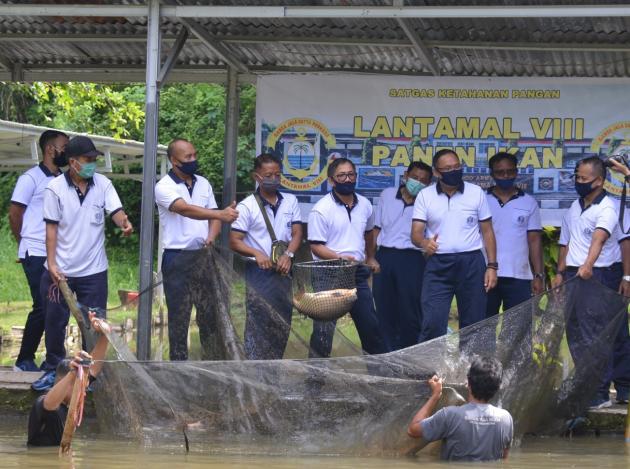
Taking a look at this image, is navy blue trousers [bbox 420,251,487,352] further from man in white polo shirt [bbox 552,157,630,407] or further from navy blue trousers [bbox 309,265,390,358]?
man in white polo shirt [bbox 552,157,630,407]

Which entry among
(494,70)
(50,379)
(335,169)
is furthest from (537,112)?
(50,379)

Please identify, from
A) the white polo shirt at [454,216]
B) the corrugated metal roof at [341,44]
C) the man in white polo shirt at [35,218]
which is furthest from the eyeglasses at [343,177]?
the man in white polo shirt at [35,218]

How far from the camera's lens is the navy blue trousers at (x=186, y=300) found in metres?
8.96

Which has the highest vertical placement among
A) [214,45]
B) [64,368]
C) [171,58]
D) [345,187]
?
[214,45]

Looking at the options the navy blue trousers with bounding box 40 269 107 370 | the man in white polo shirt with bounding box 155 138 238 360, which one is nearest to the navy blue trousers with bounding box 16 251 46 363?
the navy blue trousers with bounding box 40 269 107 370

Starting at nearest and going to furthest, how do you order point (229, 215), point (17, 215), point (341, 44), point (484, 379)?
point (484, 379), point (229, 215), point (17, 215), point (341, 44)

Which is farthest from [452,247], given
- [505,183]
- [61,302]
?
[61,302]

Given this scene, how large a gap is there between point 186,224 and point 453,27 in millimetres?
2911

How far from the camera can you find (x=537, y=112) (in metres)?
10.8

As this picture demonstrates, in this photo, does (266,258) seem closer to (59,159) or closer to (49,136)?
(59,159)

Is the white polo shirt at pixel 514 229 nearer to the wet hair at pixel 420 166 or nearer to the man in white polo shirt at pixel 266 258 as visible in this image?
the wet hair at pixel 420 166

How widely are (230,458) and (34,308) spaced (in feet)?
10.00

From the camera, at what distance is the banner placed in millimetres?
10742

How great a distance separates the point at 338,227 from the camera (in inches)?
380
